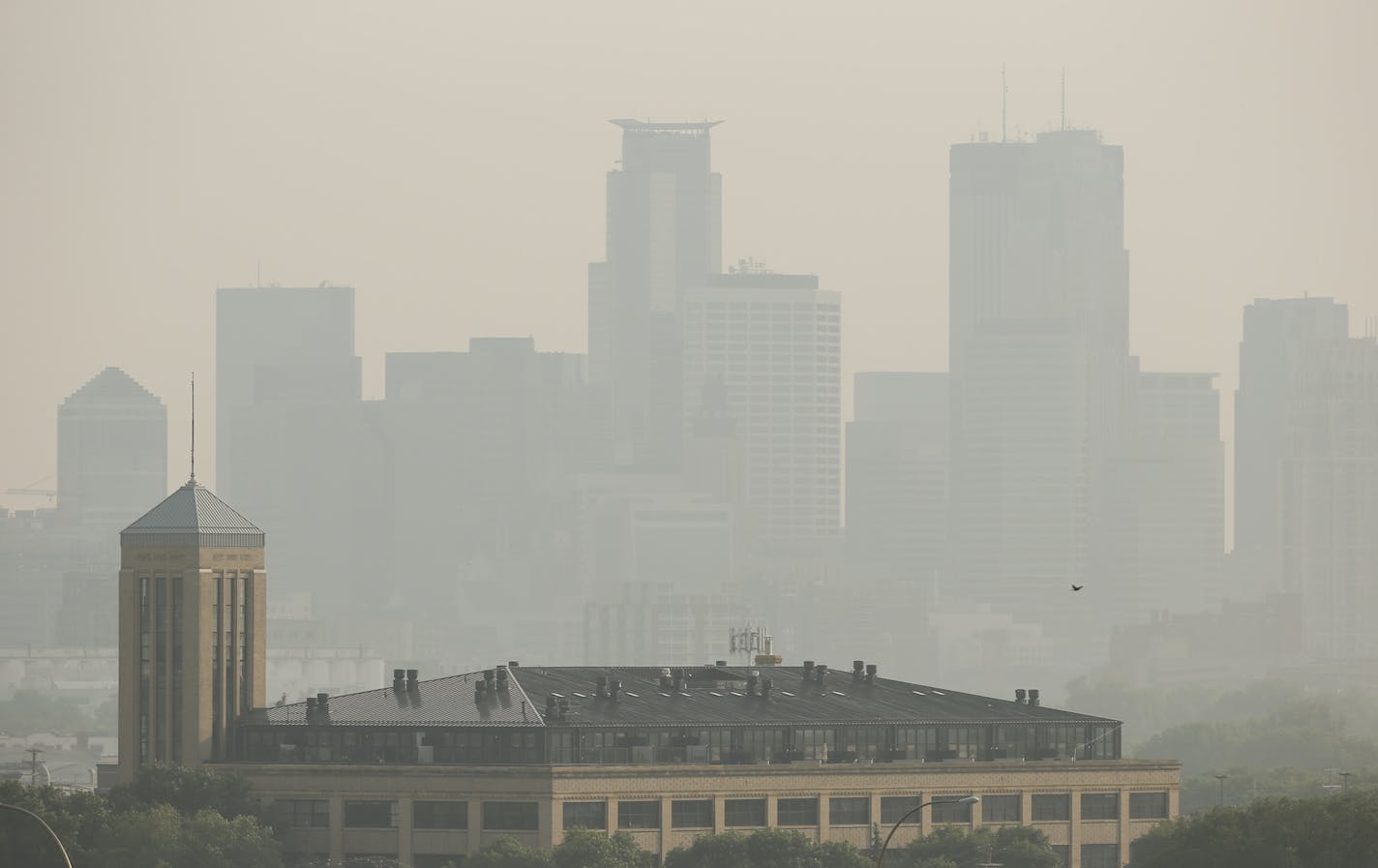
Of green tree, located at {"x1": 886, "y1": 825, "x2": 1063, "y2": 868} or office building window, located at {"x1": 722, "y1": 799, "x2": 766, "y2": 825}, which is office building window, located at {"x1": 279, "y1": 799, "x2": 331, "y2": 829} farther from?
green tree, located at {"x1": 886, "y1": 825, "x2": 1063, "y2": 868}

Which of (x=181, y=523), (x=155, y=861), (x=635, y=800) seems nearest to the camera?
(x=155, y=861)

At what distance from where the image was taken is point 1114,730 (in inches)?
7003

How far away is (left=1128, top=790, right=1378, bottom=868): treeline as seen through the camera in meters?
136

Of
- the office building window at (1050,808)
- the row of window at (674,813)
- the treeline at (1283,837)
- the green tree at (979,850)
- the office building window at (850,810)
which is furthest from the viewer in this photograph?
the office building window at (1050,808)

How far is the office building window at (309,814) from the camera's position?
163m

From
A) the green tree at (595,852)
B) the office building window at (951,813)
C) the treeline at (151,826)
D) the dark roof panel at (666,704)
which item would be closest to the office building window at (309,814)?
the treeline at (151,826)

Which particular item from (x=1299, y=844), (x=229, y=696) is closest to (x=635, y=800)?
(x=229, y=696)

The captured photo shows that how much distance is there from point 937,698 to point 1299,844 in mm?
44930

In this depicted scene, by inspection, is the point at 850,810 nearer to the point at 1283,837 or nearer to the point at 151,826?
the point at 1283,837

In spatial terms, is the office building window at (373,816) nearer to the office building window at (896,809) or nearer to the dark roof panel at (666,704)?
the dark roof panel at (666,704)

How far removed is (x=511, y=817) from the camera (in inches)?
6319

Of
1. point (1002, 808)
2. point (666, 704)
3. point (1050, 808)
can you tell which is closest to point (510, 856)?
point (666, 704)

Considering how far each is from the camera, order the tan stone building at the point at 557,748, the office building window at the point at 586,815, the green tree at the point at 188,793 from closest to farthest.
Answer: the office building window at the point at 586,815, the green tree at the point at 188,793, the tan stone building at the point at 557,748

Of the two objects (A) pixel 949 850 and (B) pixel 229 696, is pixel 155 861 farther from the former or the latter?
(A) pixel 949 850
